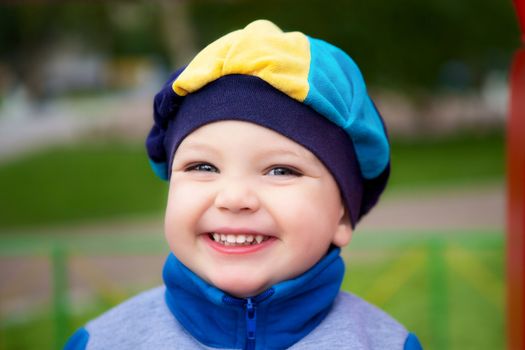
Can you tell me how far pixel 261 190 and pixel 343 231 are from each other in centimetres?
33

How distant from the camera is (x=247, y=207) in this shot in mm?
1657

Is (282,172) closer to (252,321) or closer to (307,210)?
(307,210)

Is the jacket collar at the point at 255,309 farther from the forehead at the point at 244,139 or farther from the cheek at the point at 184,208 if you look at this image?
the forehead at the point at 244,139

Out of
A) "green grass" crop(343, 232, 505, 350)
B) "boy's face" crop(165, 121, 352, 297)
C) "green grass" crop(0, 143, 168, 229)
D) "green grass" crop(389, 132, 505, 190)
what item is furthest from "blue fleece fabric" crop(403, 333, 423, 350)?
"green grass" crop(389, 132, 505, 190)

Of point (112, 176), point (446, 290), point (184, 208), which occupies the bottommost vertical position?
point (112, 176)

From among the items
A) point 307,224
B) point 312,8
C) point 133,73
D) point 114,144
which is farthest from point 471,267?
point 133,73

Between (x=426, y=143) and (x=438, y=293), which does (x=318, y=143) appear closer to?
(x=438, y=293)

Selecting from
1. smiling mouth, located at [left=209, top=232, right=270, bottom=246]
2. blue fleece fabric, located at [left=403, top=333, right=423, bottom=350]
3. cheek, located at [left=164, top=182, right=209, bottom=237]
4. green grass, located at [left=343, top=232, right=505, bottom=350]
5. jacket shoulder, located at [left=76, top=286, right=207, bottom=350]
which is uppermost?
cheek, located at [left=164, top=182, right=209, bottom=237]

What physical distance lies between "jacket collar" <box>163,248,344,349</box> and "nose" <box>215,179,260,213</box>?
0.71ft

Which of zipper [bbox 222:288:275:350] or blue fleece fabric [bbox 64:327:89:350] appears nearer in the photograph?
zipper [bbox 222:288:275:350]

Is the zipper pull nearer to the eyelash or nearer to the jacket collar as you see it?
the jacket collar

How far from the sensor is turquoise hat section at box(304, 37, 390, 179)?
171cm

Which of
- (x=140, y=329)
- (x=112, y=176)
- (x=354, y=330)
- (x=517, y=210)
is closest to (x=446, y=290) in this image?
(x=517, y=210)

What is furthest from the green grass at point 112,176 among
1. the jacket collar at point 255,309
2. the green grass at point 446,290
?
the jacket collar at point 255,309
